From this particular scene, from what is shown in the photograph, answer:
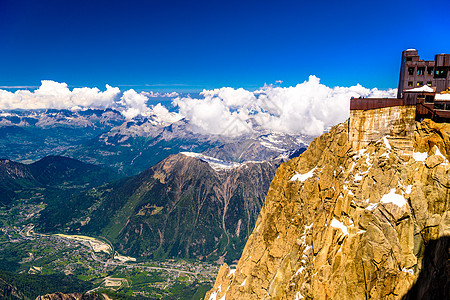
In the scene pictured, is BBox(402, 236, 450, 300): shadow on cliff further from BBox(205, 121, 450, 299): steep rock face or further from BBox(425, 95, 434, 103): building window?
BBox(425, 95, 434, 103): building window

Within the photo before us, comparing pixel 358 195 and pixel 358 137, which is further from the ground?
pixel 358 137

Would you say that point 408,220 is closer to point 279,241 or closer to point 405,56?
point 279,241

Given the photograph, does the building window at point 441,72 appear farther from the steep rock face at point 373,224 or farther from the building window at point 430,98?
the steep rock face at point 373,224

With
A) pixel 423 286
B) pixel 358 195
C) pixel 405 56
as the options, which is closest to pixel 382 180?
pixel 358 195

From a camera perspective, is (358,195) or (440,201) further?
(358,195)

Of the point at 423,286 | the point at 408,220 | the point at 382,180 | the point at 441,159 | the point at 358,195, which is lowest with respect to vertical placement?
the point at 423,286

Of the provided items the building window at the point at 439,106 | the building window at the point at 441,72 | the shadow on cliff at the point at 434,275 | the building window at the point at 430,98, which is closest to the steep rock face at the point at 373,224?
the shadow on cliff at the point at 434,275

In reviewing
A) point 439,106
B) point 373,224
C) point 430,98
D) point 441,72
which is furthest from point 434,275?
point 441,72

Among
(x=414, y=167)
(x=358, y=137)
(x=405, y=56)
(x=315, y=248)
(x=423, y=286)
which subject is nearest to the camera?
(x=423, y=286)

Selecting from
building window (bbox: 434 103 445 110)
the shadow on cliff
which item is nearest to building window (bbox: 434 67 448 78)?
building window (bbox: 434 103 445 110)
